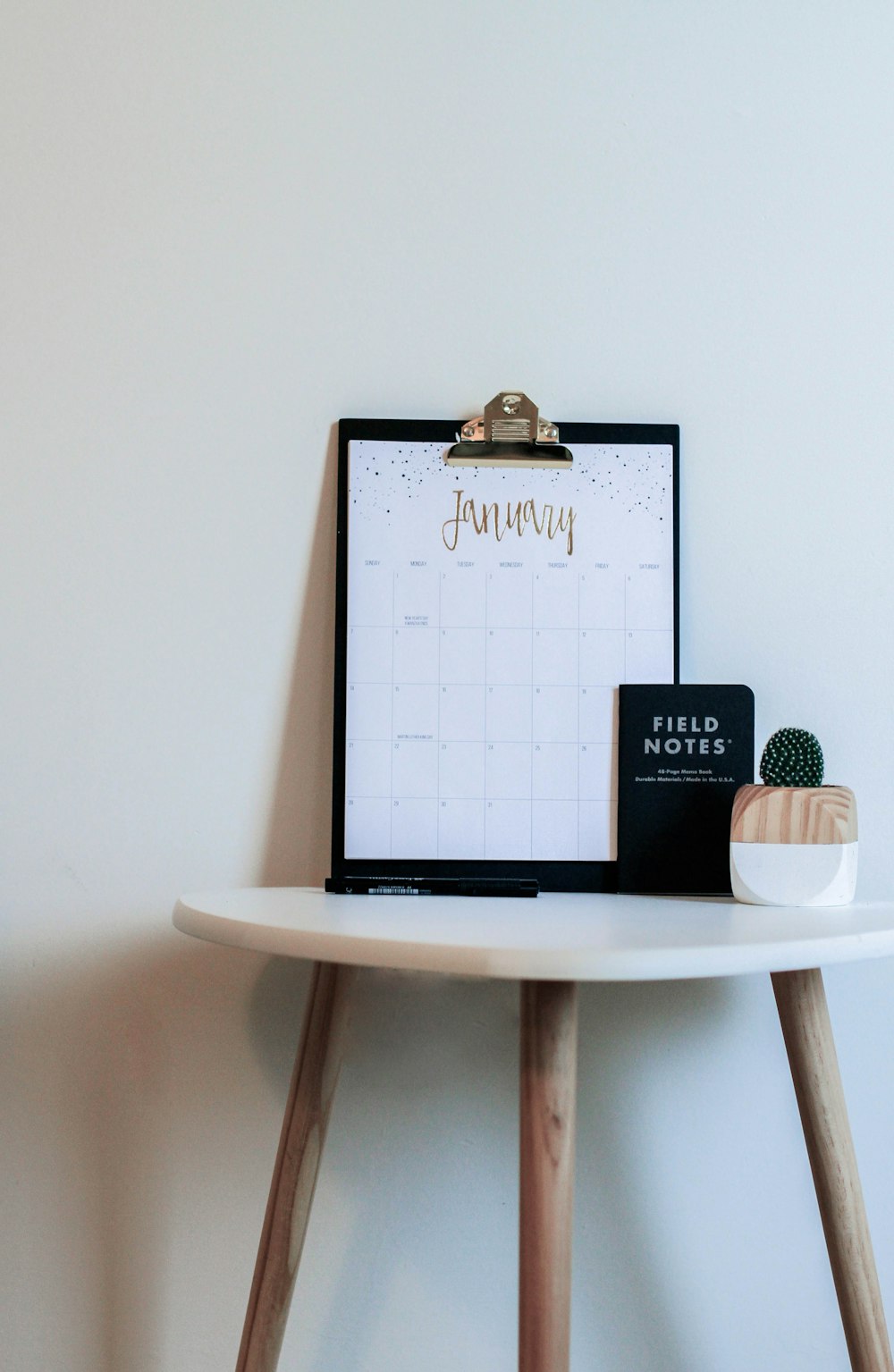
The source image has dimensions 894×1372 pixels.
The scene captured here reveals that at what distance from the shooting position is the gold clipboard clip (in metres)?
0.87

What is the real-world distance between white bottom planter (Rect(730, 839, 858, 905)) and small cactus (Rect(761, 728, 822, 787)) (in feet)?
0.16

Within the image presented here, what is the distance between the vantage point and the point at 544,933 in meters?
0.56

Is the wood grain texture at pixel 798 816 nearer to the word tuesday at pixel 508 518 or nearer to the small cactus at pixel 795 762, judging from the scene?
the small cactus at pixel 795 762

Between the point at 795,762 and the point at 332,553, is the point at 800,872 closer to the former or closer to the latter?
the point at 795,762

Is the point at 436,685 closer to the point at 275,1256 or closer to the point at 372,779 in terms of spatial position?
the point at 372,779

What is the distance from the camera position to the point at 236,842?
0.89 m

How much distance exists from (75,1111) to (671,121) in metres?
1.04

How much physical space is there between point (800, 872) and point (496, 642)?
1.02 feet

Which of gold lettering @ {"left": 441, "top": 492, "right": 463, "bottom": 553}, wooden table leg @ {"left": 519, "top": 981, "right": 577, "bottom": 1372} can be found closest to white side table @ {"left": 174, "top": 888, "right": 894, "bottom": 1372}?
wooden table leg @ {"left": 519, "top": 981, "right": 577, "bottom": 1372}

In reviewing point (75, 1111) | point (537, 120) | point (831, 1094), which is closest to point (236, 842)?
point (75, 1111)

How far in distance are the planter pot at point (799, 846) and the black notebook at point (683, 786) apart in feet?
0.31

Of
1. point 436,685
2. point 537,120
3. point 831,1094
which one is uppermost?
point 537,120

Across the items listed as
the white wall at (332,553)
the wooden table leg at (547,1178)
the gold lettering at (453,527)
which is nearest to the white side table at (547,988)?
the wooden table leg at (547,1178)

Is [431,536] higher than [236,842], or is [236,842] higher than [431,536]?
[431,536]
